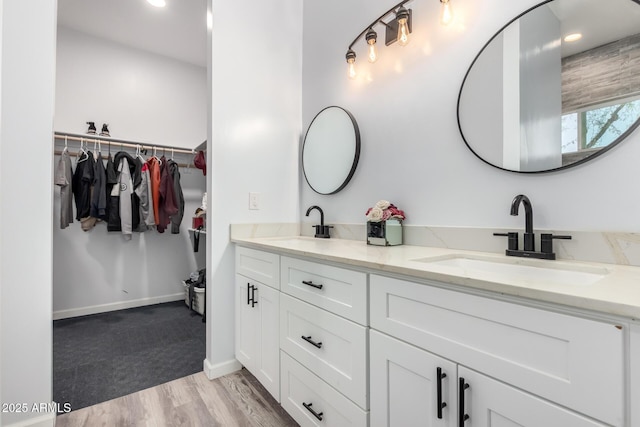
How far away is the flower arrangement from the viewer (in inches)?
58.3

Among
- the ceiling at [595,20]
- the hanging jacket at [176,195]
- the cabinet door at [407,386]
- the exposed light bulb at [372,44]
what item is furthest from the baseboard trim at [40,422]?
the ceiling at [595,20]

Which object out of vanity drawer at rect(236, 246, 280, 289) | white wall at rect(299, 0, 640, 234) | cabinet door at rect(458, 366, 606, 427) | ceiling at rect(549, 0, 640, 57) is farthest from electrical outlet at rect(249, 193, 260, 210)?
ceiling at rect(549, 0, 640, 57)

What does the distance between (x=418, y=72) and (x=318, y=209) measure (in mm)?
1012

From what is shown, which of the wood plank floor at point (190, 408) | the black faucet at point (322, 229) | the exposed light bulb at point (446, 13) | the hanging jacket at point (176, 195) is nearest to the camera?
the exposed light bulb at point (446, 13)

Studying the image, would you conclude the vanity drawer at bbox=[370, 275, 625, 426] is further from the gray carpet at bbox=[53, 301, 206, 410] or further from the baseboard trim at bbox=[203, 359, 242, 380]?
the gray carpet at bbox=[53, 301, 206, 410]

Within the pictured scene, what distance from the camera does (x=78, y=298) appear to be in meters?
2.87

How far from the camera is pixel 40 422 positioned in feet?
4.48

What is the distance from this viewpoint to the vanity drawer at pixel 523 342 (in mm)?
539

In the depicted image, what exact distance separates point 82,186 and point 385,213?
111 inches

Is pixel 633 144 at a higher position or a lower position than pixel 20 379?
higher

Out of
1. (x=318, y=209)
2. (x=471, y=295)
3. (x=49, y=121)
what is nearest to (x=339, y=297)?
(x=471, y=295)

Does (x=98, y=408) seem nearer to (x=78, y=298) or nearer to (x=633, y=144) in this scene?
(x=78, y=298)

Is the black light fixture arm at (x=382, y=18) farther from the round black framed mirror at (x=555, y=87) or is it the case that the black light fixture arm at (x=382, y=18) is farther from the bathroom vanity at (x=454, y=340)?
the bathroom vanity at (x=454, y=340)

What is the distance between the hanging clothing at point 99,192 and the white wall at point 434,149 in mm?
2059
